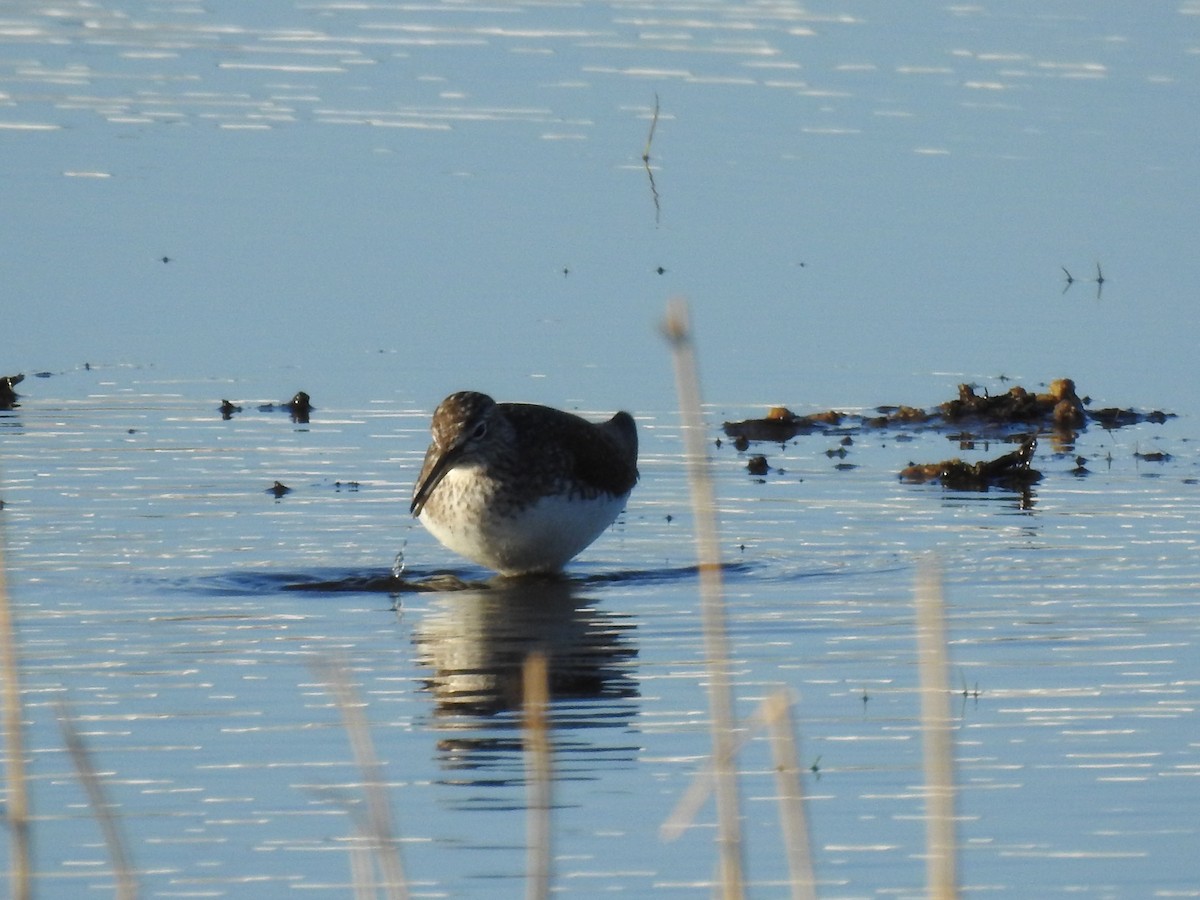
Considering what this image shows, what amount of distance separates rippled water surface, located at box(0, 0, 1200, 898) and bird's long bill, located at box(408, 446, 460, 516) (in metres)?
0.41

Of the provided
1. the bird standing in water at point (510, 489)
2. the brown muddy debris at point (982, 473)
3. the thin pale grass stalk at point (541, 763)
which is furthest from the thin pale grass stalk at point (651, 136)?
the thin pale grass stalk at point (541, 763)

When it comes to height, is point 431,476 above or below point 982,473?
below

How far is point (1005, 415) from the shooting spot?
1428cm

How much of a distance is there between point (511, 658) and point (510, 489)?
5.04ft

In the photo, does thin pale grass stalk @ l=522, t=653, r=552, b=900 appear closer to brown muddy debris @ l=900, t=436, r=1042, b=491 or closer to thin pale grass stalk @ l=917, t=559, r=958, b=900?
thin pale grass stalk @ l=917, t=559, r=958, b=900

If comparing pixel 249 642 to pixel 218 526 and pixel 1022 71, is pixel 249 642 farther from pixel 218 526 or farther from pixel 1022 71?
pixel 1022 71

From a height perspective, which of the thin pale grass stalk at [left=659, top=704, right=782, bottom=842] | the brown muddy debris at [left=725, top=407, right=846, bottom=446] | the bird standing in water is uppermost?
the brown muddy debris at [left=725, top=407, right=846, bottom=446]

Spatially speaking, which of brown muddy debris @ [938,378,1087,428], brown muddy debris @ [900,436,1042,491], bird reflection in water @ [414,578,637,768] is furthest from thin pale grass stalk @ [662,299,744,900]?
brown muddy debris @ [938,378,1087,428]

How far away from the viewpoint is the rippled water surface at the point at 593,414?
787 cm

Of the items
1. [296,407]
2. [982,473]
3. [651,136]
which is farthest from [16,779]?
[651,136]

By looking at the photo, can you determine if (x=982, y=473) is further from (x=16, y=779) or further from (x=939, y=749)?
(x=16, y=779)

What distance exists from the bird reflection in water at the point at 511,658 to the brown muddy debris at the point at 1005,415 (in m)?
3.30

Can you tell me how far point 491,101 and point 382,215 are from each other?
182 inches

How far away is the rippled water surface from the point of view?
7867 mm
